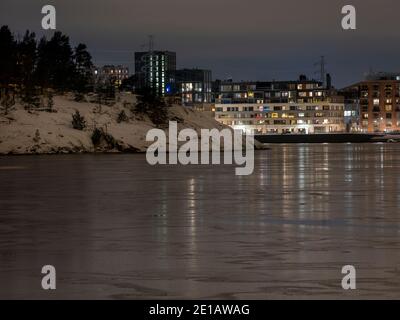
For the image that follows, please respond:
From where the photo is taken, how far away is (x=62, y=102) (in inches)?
4779

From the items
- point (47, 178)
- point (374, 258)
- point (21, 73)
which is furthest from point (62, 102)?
point (374, 258)

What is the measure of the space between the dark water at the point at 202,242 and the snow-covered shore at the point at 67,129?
6770cm

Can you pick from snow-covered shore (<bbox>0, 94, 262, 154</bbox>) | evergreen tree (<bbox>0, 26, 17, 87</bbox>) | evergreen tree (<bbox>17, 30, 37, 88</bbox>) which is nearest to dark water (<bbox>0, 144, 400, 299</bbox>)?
snow-covered shore (<bbox>0, 94, 262, 154</bbox>)

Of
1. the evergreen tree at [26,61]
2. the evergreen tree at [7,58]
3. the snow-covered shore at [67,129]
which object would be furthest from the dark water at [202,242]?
the evergreen tree at [26,61]

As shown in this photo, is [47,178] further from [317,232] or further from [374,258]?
[374,258]

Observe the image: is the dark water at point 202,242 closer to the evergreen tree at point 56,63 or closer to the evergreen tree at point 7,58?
the evergreen tree at point 7,58

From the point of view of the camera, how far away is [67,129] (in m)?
107

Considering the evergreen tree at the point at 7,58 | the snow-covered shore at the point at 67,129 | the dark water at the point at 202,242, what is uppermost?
the evergreen tree at the point at 7,58

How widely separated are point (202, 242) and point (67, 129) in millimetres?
90678

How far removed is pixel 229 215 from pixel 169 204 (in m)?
4.26

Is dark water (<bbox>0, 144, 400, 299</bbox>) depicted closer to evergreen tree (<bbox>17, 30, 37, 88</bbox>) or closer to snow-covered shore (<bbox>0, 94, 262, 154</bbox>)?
snow-covered shore (<bbox>0, 94, 262, 154</bbox>)

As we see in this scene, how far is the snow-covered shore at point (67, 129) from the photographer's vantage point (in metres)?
101

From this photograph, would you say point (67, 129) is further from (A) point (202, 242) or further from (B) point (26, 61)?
(A) point (202, 242)

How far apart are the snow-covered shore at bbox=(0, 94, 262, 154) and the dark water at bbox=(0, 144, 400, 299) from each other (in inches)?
2665
